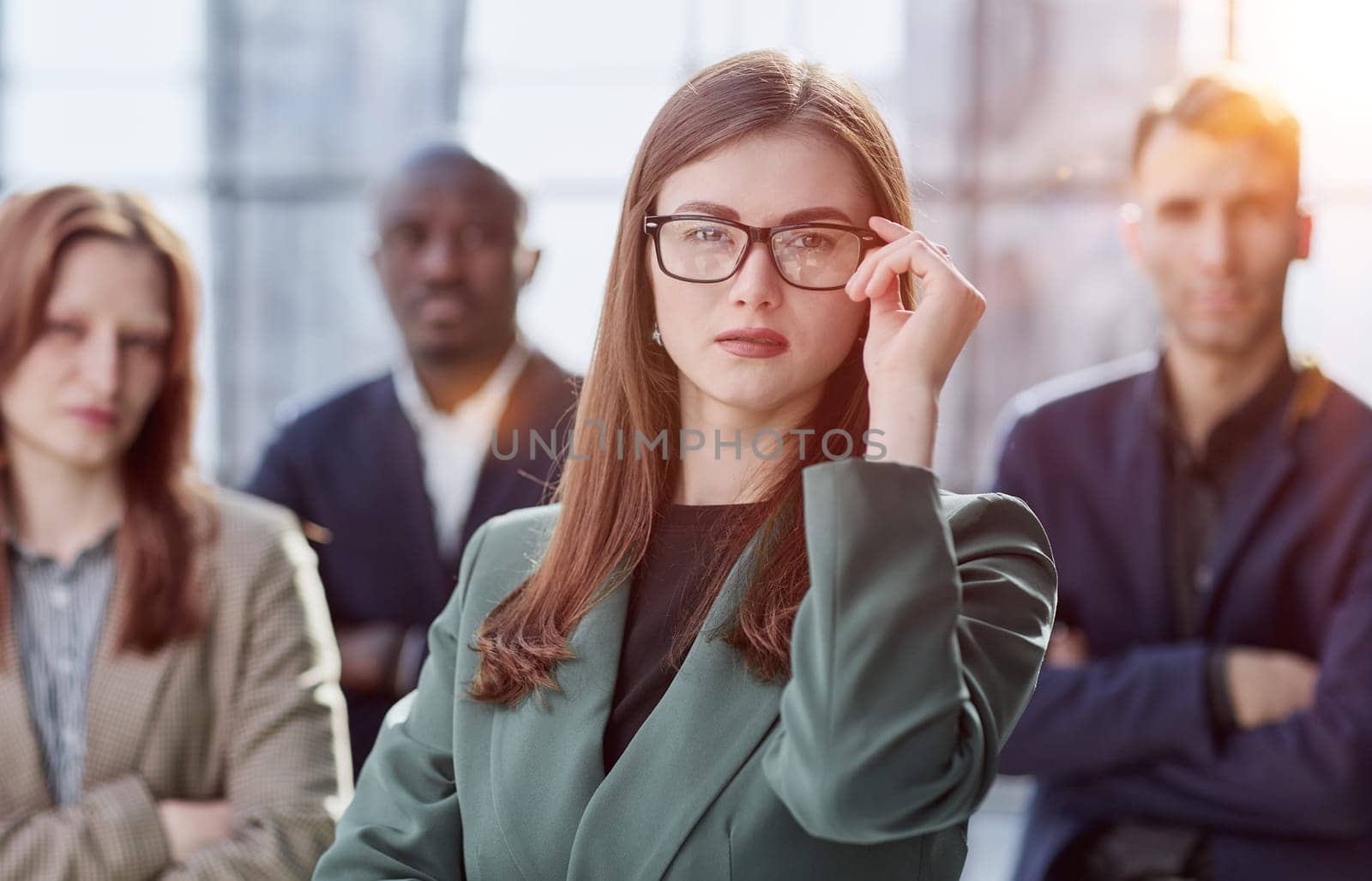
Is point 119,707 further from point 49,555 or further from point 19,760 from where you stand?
point 49,555

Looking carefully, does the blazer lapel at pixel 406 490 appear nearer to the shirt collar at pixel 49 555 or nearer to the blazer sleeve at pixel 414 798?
the shirt collar at pixel 49 555

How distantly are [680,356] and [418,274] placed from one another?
1659mm

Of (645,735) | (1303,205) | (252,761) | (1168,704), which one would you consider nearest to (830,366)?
(645,735)

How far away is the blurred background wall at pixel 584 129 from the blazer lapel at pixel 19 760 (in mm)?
2513

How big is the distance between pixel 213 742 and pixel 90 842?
23 cm

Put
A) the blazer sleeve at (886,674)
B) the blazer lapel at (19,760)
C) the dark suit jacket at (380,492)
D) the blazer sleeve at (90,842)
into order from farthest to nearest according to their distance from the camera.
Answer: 1. the dark suit jacket at (380,492)
2. the blazer lapel at (19,760)
3. the blazer sleeve at (90,842)
4. the blazer sleeve at (886,674)

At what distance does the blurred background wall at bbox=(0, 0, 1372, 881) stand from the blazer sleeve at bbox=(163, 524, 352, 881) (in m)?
2.25

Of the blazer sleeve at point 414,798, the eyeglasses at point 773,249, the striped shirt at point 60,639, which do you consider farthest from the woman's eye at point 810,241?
the striped shirt at point 60,639

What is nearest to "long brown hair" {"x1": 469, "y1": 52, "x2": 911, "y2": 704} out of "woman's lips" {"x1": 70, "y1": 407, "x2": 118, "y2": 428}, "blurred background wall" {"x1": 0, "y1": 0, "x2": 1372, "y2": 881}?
"woman's lips" {"x1": 70, "y1": 407, "x2": 118, "y2": 428}

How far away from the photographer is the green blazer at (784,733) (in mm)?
1170

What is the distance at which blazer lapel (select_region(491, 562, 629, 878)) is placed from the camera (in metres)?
1.39

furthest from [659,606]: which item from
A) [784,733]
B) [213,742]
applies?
[213,742]

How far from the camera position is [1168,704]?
2.41 metres

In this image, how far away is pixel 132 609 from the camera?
215 centimetres
